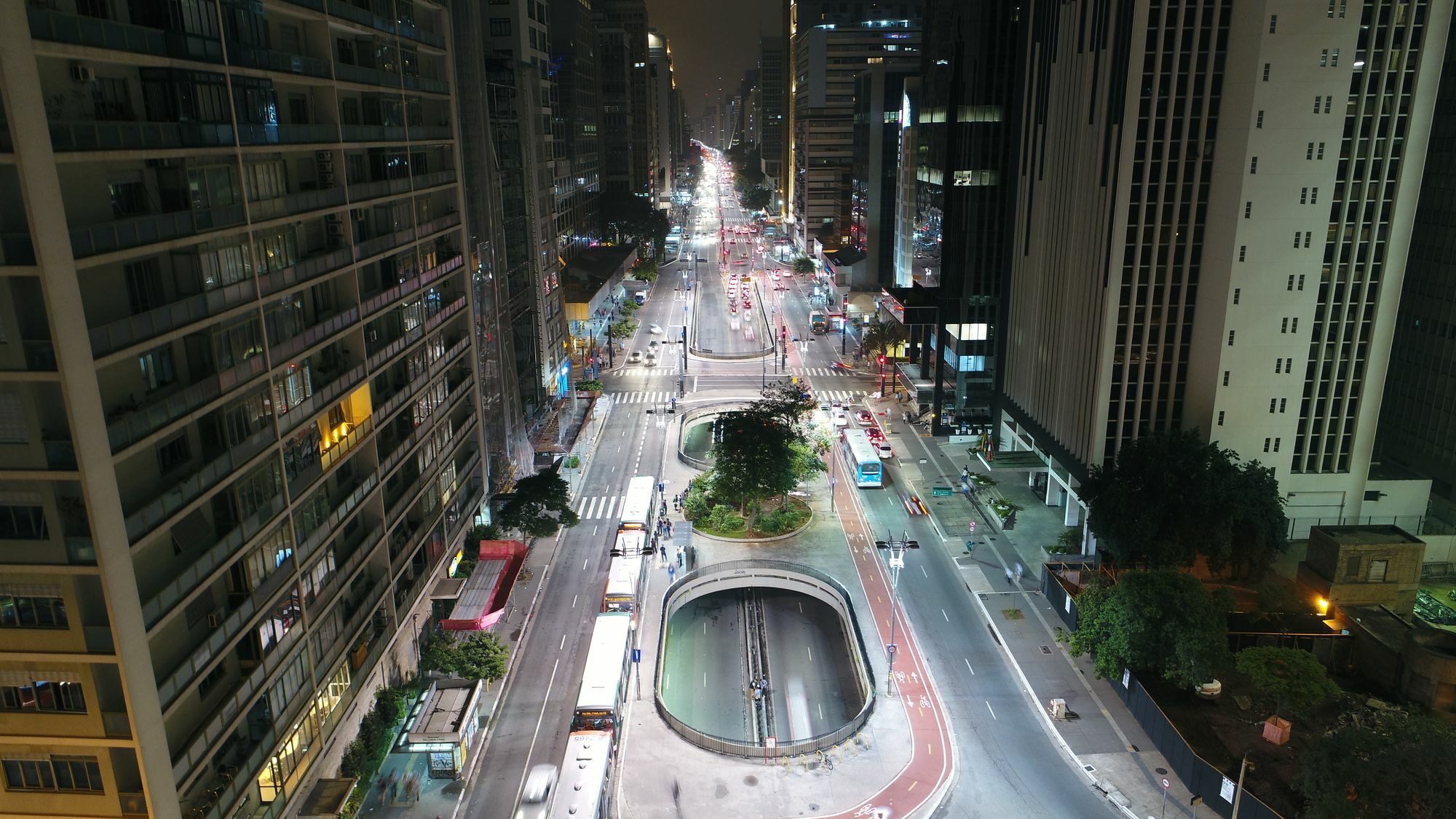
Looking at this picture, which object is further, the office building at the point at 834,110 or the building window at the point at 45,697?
the office building at the point at 834,110

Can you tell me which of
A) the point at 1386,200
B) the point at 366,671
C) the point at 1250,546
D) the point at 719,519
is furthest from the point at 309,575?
the point at 1386,200

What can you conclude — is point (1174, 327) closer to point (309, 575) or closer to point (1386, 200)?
point (1386, 200)

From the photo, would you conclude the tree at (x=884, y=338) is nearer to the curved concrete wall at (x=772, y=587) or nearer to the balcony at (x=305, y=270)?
the curved concrete wall at (x=772, y=587)

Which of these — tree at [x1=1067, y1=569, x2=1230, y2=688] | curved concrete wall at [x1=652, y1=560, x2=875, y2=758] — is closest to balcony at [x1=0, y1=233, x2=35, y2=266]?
curved concrete wall at [x1=652, y1=560, x2=875, y2=758]

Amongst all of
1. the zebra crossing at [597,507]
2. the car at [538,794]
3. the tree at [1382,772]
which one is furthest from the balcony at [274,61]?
the tree at [1382,772]

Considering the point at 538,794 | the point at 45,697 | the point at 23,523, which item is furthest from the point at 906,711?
the point at 23,523

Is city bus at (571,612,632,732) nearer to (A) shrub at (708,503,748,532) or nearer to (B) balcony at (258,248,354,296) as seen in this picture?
(A) shrub at (708,503,748,532)
